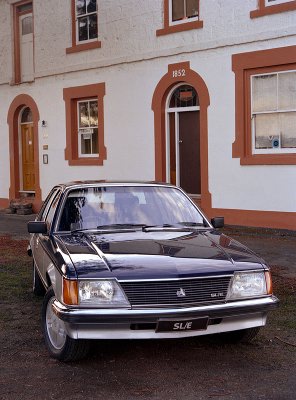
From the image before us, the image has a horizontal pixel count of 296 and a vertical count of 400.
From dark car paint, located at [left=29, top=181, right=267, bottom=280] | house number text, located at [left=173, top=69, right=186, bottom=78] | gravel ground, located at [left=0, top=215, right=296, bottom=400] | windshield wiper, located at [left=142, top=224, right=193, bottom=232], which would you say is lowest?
gravel ground, located at [left=0, top=215, right=296, bottom=400]

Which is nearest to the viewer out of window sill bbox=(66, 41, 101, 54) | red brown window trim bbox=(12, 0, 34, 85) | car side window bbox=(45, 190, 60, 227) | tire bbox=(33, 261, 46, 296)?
car side window bbox=(45, 190, 60, 227)

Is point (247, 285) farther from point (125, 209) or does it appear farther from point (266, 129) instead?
point (266, 129)

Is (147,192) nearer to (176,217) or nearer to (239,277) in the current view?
(176,217)

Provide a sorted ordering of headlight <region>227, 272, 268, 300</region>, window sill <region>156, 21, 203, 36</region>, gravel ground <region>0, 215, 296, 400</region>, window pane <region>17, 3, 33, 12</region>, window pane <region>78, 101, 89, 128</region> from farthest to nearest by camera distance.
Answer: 1. window pane <region>17, 3, 33, 12</region>
2. window pane <region>78, 101, 89, 128</region>
3. window sill <region>156, 21, 203, 36</region>
4. headlight <region>227, 272, 268, 300</region>
5. gravel ground <region>0, 215, 296, 400</region>

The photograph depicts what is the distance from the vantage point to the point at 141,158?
50.0 ft

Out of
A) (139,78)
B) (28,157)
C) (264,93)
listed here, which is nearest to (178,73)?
(139,78)

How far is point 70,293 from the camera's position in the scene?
4938mm

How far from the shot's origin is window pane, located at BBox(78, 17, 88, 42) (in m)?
16.5

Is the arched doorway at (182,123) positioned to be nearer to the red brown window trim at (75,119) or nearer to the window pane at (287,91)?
the window pane at (287,91)

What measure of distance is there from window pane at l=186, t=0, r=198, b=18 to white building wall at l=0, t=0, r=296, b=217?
0.97ft

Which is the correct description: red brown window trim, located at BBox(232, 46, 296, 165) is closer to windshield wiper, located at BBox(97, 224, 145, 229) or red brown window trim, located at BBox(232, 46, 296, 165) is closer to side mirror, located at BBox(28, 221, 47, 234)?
windshield wiper, located at BBox(97, 224, 145, 229)

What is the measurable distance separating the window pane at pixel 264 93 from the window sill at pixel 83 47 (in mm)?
4775

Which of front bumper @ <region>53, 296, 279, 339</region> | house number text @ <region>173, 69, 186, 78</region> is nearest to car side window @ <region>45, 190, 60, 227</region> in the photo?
front bumper @ <region>53, 296, 279, 339</region>

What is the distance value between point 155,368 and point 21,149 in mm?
14859
